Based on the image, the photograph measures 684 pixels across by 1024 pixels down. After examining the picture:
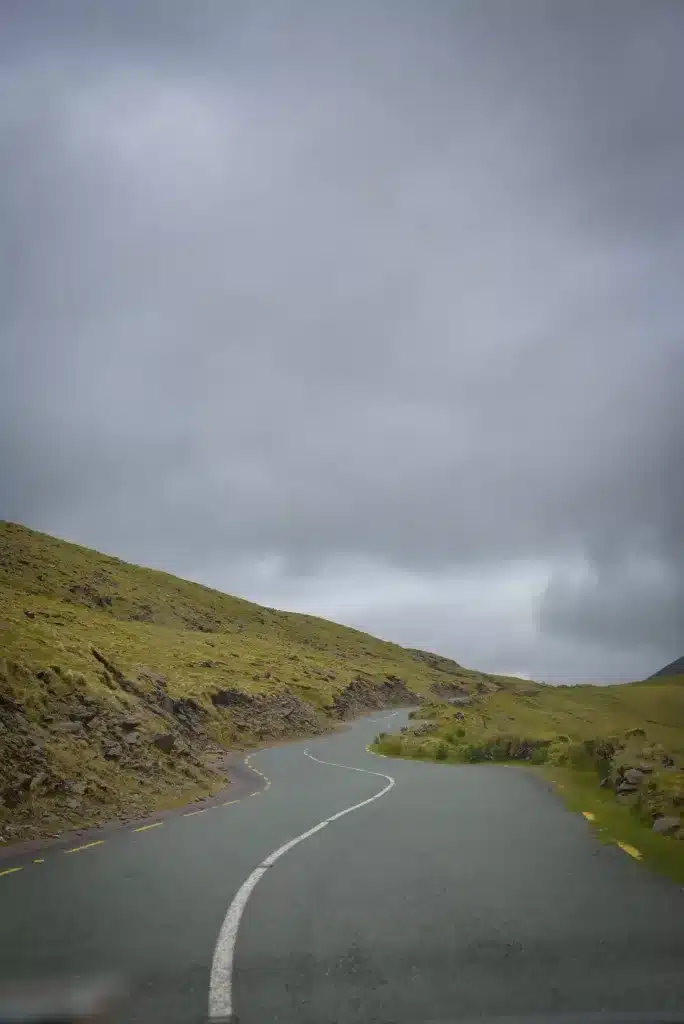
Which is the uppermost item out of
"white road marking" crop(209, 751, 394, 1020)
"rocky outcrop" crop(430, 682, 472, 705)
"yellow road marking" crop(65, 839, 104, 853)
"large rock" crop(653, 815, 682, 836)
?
"rocky outcrop" crop(430, 682, 472, 705)

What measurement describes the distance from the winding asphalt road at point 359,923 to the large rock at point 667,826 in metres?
2.08

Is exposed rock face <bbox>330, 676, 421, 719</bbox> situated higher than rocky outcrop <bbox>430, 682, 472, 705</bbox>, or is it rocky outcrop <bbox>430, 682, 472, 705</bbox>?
rocky outcrop <bbox>430, 682, 472, 705</bbox>

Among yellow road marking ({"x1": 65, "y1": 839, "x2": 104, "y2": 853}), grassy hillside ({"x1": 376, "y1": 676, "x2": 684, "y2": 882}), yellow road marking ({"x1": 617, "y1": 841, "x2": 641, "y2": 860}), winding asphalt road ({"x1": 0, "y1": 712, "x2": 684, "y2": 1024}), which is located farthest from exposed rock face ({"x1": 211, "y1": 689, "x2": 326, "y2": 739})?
yellow road marking ({"x1": 617, "y1": 841, "x2": 641, "y2": 860})

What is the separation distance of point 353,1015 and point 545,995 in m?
1.67

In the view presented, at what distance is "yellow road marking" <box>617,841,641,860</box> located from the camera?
48.8ft

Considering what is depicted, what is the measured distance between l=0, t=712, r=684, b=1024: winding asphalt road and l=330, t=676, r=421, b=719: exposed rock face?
228 feet

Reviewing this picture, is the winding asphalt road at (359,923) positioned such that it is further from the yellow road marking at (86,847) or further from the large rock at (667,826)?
the large rock at (667,826)

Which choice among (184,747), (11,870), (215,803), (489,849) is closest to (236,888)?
(11,870)

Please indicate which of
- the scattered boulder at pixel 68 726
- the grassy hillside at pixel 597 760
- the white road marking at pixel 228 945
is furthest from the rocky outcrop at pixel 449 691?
the white road marking at pixel 228 945

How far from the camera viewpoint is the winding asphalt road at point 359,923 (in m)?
7.11

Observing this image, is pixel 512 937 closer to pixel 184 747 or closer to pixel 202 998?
pixel 202 998

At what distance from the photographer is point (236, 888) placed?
11961mm

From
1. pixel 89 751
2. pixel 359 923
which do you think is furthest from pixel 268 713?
pixel 359 923

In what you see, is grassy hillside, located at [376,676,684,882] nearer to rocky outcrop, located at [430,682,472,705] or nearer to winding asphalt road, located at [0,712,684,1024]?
winding asphalt road, located at [0,712,684,1024]
